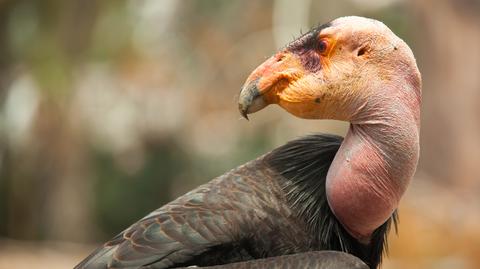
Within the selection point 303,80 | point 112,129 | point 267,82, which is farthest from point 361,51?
point 112,129

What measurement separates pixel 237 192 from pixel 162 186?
10382 mm

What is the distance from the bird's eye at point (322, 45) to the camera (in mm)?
4277

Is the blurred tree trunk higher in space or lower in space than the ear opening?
lower

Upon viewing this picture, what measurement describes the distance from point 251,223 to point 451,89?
11.5 meters

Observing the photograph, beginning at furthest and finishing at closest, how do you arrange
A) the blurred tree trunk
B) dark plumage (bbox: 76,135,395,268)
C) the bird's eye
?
the blurred tree trunk
the bird's eye
dark plumage (bbox: 76,135,395,268)

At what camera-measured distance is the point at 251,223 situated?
4238 millimetres

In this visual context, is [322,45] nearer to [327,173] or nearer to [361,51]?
[361,51]

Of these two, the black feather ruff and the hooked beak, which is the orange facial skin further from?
the black feather ruff

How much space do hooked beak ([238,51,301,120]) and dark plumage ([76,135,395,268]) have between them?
41cm

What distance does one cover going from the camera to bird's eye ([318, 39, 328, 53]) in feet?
14.0

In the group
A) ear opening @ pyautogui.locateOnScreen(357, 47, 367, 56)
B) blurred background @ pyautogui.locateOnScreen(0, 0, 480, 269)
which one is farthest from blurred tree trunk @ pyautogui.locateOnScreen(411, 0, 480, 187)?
ear opening @ pyautogui.locateOnScreen(357, 47, 367, 56)

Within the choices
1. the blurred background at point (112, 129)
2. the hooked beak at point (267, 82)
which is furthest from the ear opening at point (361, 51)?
the blurred background at point (112, 129)

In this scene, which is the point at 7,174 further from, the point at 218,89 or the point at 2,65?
the point at 218,89

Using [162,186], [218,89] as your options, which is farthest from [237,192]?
[218,89]
